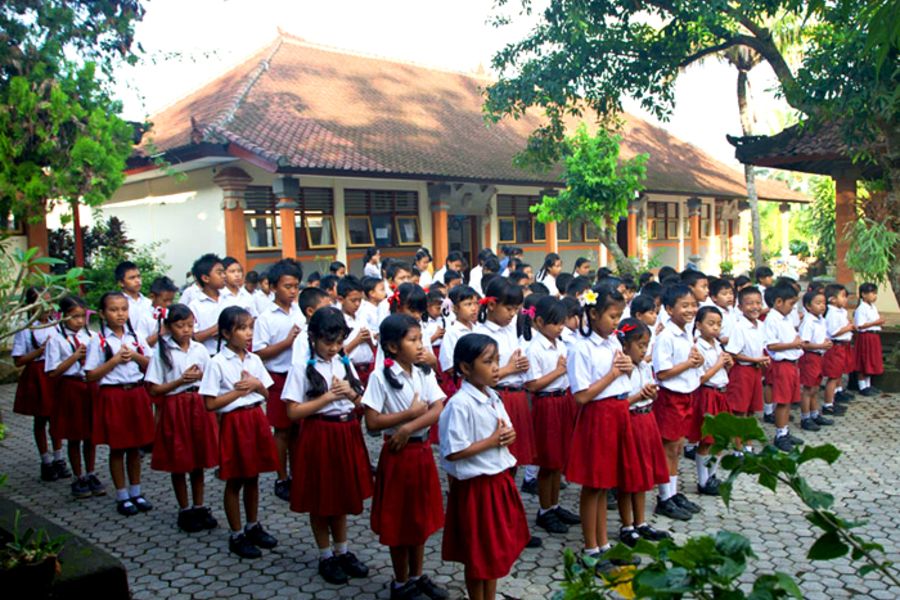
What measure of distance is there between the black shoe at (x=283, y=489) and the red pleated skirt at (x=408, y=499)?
6.05 feet

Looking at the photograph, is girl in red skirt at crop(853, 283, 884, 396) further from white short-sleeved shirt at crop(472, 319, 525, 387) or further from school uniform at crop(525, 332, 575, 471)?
white short-sleeved shirt at crop(472, 319, 525, 387)

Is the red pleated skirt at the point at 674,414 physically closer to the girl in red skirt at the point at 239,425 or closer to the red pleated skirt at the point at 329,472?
the red pleated skirt at the point at 329,472

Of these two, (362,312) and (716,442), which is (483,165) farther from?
(716,442)

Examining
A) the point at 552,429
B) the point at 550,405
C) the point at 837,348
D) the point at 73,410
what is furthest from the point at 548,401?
the point at 837,348

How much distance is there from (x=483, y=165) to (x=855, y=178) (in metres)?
7.68

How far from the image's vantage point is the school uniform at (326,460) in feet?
11.9

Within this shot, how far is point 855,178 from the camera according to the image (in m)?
10.8

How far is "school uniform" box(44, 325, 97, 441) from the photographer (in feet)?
16.8

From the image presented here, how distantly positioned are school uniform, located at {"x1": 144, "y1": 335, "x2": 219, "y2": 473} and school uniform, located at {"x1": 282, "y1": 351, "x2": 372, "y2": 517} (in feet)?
3.14

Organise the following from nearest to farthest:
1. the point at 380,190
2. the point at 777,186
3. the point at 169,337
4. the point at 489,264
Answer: the point at 169,337 < the point at 489,264 < the point at 380,190 < the point at 777,186

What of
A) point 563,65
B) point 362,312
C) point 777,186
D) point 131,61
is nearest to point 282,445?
point 362,312

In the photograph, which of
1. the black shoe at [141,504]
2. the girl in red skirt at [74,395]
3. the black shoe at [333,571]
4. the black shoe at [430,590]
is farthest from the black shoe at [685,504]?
the girl in red skirt at [74,395]

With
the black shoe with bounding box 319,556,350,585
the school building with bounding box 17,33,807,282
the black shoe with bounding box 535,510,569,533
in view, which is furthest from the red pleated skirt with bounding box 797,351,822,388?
the school building with bounding box 17,33,807,282

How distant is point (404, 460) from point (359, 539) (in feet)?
4.09
